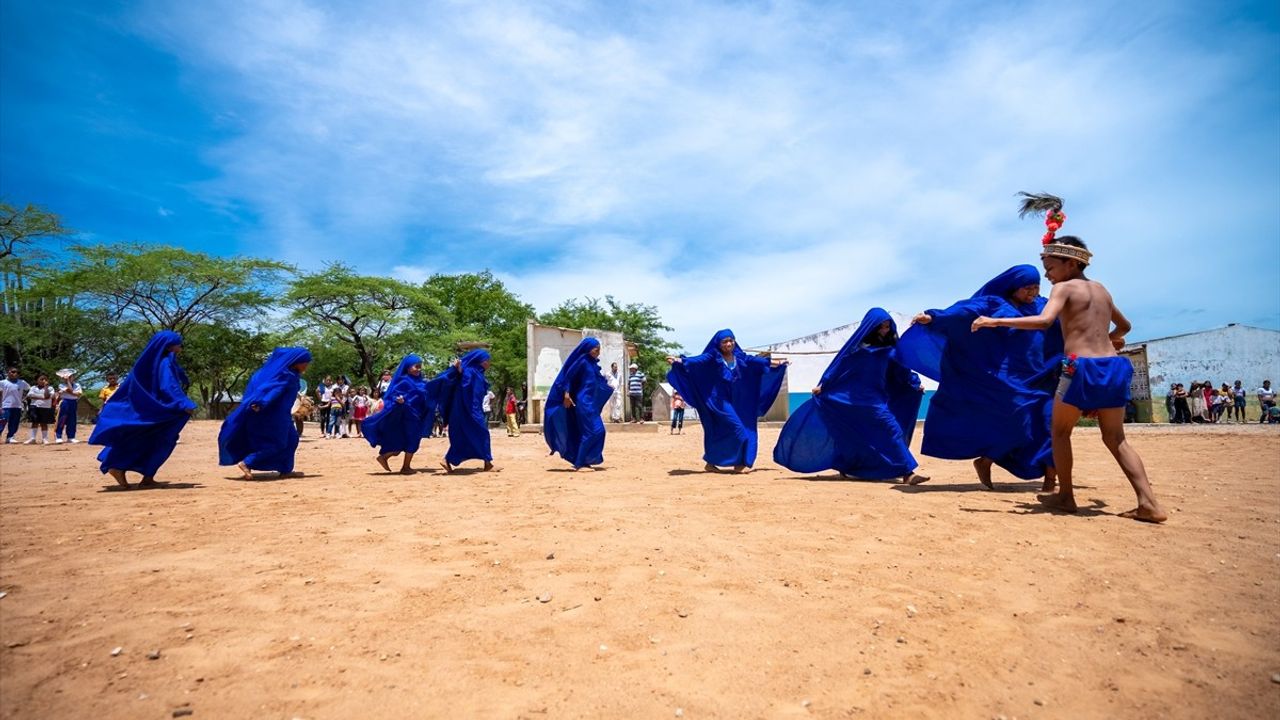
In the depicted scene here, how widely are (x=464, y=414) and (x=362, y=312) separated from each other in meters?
26.8

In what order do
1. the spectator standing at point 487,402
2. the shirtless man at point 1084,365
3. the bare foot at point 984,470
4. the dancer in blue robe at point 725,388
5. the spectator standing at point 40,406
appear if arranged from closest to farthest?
1. the shirtless man at point 1084,365
2. the bare foot at point 984,470
3. the dancer in blue robe at point 725,388
4. the spectator standing at point 487,402
5. the spectator standing at point 40,406

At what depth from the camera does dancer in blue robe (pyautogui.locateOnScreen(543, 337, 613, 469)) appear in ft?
29.5

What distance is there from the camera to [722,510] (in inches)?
192

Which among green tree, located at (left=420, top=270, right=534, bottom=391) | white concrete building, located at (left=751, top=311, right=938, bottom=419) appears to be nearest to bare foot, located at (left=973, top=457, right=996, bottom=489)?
white concrete building, located at (left=751, top=311, right=938, bottom=419)

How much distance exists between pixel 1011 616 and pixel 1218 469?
6207mm

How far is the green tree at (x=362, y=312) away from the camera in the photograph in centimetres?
3216

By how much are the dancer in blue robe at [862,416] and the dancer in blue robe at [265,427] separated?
19.2 feet

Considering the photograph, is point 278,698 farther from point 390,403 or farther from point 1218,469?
point 1218,469

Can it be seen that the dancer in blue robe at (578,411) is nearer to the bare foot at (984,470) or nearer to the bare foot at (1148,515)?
the bare foot at (984,470)

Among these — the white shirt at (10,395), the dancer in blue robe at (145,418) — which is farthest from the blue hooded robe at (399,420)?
the white shirt at (10,395)

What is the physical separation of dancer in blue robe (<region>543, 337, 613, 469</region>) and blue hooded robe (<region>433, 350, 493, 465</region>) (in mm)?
859

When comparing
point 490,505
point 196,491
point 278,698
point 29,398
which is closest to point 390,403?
point 196,491

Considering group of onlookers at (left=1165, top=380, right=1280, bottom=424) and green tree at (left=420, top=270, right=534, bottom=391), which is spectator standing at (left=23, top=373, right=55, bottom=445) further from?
group of onlookers at (left=1165, top=380, right=1280, bottom=424)

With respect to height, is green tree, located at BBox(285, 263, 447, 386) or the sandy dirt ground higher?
green tree, located at BBox(285, 263, 447, 386)
